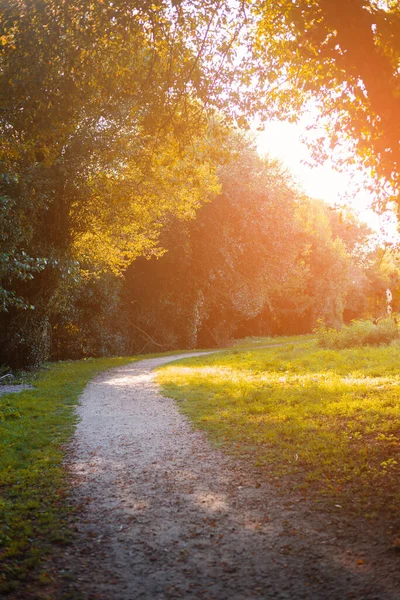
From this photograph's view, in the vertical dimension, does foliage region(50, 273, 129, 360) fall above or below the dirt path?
above

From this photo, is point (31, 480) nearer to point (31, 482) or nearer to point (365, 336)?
point (31, 482)

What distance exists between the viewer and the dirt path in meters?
3.67

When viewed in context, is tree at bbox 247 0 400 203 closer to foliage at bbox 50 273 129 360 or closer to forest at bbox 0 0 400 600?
forest at bbox 0 0 400 600

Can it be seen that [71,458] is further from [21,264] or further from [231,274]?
[231,274]

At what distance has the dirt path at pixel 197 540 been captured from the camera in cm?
367

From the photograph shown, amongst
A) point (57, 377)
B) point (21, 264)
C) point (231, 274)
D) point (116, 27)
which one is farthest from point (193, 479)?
point (231, 274)

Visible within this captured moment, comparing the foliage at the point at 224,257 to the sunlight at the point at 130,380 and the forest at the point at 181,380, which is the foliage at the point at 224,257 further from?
the sunlight at the point at 130,380

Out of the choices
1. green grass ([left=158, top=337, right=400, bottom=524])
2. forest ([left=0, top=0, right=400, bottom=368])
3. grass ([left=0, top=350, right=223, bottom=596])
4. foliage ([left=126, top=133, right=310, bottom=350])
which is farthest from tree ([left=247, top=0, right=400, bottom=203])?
foliage ([left=126, top=133, right=310, bottom=350])

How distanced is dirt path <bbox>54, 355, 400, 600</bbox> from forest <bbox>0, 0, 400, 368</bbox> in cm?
221

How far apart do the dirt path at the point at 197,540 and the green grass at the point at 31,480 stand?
23 centimetres

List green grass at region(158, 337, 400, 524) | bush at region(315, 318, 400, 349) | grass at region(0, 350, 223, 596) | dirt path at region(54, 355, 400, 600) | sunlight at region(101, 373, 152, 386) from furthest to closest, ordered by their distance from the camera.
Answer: bush at region(315, 318, 400, 349) → sunlight at region(101, 373, 152, 386) → green grass at region(158, 337, 400, 524) → grass at region(0, 350, 223, 596) → dirt path at region(54, 355, 400, 600)

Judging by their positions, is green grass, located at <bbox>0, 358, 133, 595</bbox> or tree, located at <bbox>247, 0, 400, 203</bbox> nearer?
green grass, located at <bbox>0, 358, 133, 595</bbox>

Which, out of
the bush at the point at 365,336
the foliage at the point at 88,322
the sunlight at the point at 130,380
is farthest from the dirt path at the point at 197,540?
the foliage at the point at 88,322

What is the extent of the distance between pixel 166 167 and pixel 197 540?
11447 millimetres
